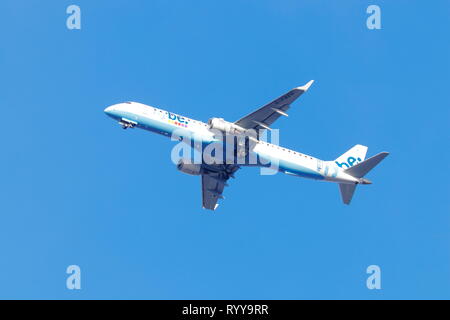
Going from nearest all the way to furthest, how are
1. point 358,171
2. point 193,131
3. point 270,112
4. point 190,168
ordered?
point 270,112
point 193,131
point 358,171
point 190,168

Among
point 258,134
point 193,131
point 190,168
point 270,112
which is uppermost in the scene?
point 270,112

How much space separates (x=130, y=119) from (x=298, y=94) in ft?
55.3

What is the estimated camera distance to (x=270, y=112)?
78.8 m

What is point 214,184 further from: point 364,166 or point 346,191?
point 364,166

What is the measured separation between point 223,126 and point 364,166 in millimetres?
14860

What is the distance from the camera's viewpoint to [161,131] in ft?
264

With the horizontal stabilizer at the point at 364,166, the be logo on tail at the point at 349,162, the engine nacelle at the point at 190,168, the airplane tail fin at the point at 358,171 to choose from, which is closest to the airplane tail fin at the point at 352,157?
the be logo on tail at the point at 349,162

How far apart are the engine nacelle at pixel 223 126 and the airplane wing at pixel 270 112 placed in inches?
21.8

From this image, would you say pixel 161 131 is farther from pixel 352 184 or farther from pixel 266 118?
pixel 352 184

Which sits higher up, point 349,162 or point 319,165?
point 349,162

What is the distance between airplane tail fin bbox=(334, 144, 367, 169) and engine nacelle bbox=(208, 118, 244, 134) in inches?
480

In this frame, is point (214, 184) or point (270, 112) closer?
point (270, 112)

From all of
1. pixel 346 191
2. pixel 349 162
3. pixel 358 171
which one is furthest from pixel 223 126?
pixel 349 162

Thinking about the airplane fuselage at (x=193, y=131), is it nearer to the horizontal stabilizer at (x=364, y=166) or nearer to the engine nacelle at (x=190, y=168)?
the horizontal stabilizer at (x=364, y=166)
